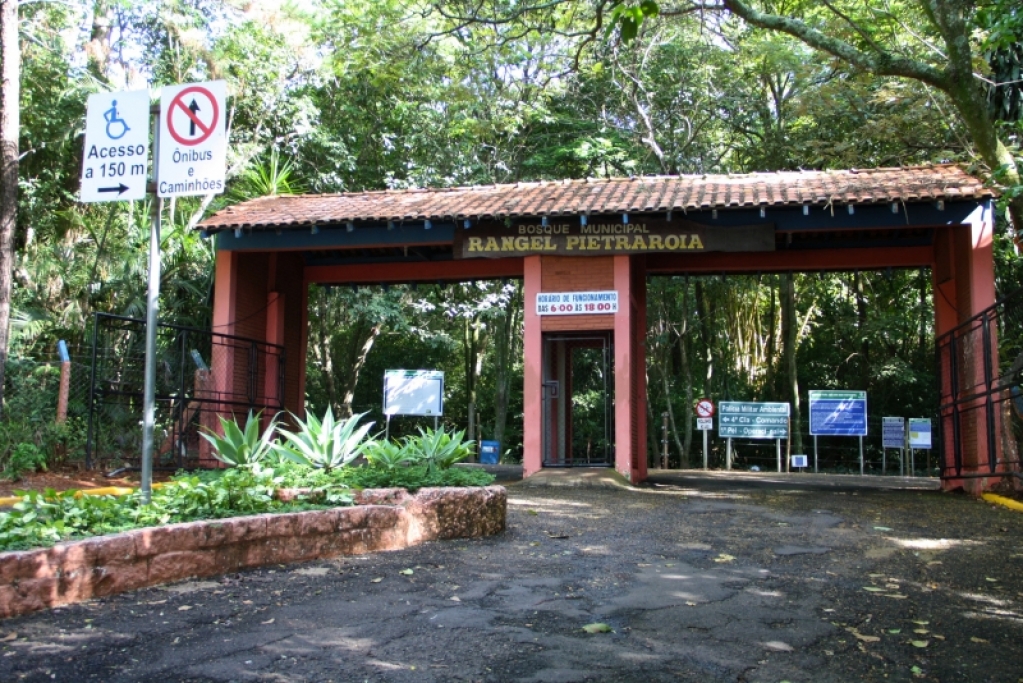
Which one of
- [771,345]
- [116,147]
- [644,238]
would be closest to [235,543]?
[116,147]

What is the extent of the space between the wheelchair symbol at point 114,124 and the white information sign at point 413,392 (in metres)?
12.4

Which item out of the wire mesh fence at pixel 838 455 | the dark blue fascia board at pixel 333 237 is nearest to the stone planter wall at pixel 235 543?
the dark blue fascia board at pixel 333 237

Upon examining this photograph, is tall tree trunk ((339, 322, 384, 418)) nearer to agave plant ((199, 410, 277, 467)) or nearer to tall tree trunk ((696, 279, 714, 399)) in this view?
tall tree trunk ((696, 279, 714, 399))

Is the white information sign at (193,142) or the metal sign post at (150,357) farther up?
the white information sign at (193,142)

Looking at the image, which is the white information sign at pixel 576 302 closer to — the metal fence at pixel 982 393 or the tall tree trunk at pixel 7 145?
the metal fence at pixel 982 393

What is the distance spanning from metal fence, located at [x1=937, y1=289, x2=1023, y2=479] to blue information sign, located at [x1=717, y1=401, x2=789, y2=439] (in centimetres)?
756

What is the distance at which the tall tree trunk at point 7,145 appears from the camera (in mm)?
13633

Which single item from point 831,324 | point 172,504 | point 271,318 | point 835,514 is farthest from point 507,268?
point 831,324

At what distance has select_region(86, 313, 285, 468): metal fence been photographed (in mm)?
14125

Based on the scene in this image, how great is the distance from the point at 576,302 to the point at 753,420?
942 centimetres

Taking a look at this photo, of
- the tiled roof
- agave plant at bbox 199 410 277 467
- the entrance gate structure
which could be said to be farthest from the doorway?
agave plant at bbox 199 410 277 467

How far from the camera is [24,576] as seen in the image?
4910 mm

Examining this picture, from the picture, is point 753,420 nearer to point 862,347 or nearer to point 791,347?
point 791,347

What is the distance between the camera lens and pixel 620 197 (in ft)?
49.0
